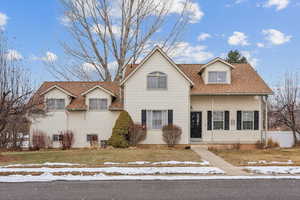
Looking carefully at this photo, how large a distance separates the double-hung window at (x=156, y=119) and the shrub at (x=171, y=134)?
454 mm

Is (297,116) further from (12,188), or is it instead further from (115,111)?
(12,188)

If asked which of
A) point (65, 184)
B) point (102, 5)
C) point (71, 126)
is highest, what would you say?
point (102, 5)

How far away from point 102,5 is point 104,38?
358 cm

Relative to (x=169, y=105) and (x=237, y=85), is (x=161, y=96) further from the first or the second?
(x=237, y=85)

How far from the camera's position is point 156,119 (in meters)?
17.9

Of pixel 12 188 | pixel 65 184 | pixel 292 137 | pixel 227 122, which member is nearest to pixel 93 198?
pixel 65 184

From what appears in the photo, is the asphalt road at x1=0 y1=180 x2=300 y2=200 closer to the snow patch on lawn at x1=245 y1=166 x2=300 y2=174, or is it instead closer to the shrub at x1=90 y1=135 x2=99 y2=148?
the snow patch on lawn at x1=245 y1=166 x2=300 y2=174

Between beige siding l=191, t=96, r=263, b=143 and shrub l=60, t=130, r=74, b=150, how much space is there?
351 inches

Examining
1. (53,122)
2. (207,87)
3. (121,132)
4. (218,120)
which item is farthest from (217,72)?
(53,122)

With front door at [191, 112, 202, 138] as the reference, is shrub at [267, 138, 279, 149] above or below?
below

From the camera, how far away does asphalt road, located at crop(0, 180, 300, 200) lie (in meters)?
6.62

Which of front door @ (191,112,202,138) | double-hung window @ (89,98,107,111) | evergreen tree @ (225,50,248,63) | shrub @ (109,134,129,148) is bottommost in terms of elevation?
shrub @ (109,134,129,148)

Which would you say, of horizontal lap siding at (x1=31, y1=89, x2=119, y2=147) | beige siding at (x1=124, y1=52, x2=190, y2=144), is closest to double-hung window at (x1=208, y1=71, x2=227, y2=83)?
beige siding at (x1=124, y1=52, x2=190, y2=144)

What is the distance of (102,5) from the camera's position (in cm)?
2909
